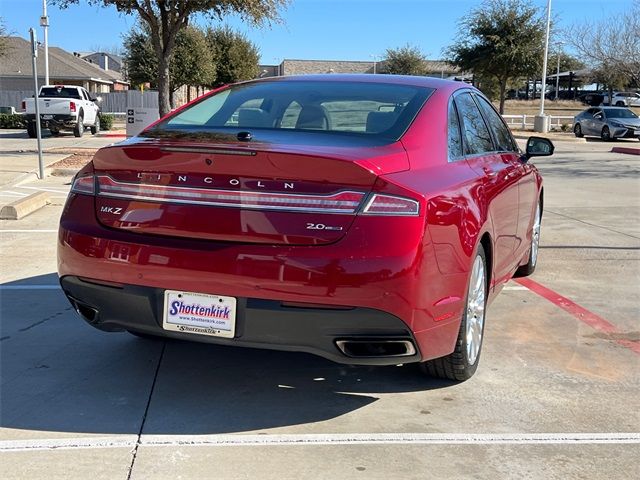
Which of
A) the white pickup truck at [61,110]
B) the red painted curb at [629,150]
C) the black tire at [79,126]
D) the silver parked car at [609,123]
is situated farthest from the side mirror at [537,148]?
the silver parked car at [609,123]

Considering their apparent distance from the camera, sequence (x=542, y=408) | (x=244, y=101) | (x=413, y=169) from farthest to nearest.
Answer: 1. (x=244, y=101)
2. (x=542, y=408)
3. (x=413, y=169)

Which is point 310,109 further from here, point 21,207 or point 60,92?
point 60,92

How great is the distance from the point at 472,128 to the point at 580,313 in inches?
75.1

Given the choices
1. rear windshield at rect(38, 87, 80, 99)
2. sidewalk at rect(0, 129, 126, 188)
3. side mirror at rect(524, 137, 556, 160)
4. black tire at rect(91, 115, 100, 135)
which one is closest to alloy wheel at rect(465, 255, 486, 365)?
side mirror at rect(524, 137, 556, 160)

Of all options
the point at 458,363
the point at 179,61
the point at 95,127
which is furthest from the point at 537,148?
the point at 179,61

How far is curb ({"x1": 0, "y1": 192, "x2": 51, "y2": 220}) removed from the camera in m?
8.84

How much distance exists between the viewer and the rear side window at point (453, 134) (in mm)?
3861

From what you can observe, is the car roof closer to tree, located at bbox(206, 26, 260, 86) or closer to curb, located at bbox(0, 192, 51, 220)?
curb, located at bbox(0, 192, 51, 220)

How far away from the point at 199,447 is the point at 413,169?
1644 mm

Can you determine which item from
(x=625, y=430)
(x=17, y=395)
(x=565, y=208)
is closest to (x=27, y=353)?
(x=17, y=395)

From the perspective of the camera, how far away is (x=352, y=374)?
4117 mm

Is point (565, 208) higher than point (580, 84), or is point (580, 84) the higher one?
point (580, 84)

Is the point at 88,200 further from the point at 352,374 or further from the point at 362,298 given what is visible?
the point at 352,374

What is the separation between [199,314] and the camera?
3256mm
